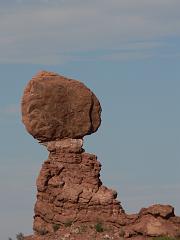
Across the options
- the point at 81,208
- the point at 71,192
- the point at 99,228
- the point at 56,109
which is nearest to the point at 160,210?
the point at 99,228

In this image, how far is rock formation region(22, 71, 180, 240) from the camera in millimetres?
99062

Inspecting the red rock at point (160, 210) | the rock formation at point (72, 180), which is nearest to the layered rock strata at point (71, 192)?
the rock formation at point (72, 180)

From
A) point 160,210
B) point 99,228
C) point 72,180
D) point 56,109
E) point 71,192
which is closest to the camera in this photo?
point 99,228

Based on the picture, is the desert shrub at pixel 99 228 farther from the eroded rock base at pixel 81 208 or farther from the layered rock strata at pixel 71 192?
the layered rock strata at pixel 71 192

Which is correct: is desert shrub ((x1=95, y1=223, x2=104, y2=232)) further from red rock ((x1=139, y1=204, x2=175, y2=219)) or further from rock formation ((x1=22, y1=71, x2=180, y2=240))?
red rock ((x1=139, y1=204, x2=175, y2=219))

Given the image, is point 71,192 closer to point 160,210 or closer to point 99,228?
point 99,228

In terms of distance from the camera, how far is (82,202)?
99875mm

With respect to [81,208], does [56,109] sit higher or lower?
higher

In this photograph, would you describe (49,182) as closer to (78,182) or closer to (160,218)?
(78,182)

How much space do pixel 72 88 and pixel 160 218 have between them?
11.3m

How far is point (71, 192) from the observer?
328 ft

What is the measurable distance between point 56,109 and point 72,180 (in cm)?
523

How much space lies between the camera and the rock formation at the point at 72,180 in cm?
9906

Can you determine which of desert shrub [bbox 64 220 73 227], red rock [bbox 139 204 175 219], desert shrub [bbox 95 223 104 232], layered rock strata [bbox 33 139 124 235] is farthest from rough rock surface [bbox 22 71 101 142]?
red rock [bbox 139 204 175 219]
